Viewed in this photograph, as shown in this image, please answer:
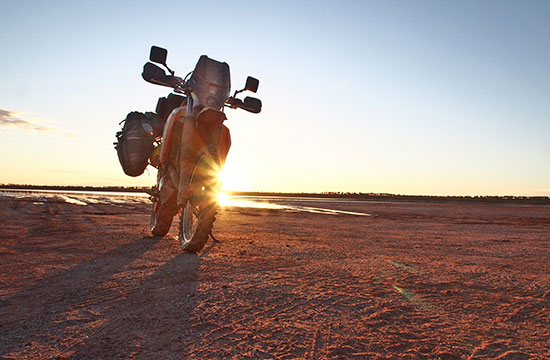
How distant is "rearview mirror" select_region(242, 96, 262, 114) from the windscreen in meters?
0.46

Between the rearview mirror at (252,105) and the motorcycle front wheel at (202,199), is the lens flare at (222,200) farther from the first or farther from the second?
the rearview mirror at (252,105)

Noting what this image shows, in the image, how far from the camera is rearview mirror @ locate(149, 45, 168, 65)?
4.66m

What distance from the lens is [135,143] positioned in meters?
5.71

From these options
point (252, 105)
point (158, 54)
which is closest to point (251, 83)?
point (252, 105)

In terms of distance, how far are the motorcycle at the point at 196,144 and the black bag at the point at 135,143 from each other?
556 mm

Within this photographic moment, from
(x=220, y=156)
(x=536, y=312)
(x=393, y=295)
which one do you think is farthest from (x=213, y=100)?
(x=536, y=312)

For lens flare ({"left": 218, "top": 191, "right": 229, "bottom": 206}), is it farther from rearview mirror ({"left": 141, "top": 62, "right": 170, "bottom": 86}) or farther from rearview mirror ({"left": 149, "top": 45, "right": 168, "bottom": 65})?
rearview mirror ({"left": 149, "top": 45, "right": 168, "bottom": 65})

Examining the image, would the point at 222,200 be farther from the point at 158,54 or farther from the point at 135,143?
the point at 158,54

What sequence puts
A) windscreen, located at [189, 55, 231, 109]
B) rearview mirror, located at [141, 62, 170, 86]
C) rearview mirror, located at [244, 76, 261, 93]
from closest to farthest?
rearview mirror, located at [141, 62, 170, 86], windscreen, located at [189, 55, 231, 109], rearview mirror, located at [244, 76, 261, 93]

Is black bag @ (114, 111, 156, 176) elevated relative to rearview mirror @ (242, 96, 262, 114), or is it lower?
lower

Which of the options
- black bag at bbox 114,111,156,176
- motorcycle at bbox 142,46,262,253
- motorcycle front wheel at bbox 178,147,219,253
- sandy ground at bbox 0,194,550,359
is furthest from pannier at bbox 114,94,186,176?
sandy ground at bbox 0,194,550,359

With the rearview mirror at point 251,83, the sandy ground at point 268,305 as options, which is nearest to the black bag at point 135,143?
the rearview mirror at point 251,83

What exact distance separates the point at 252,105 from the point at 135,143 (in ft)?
6.38

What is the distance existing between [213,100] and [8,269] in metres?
2.96
